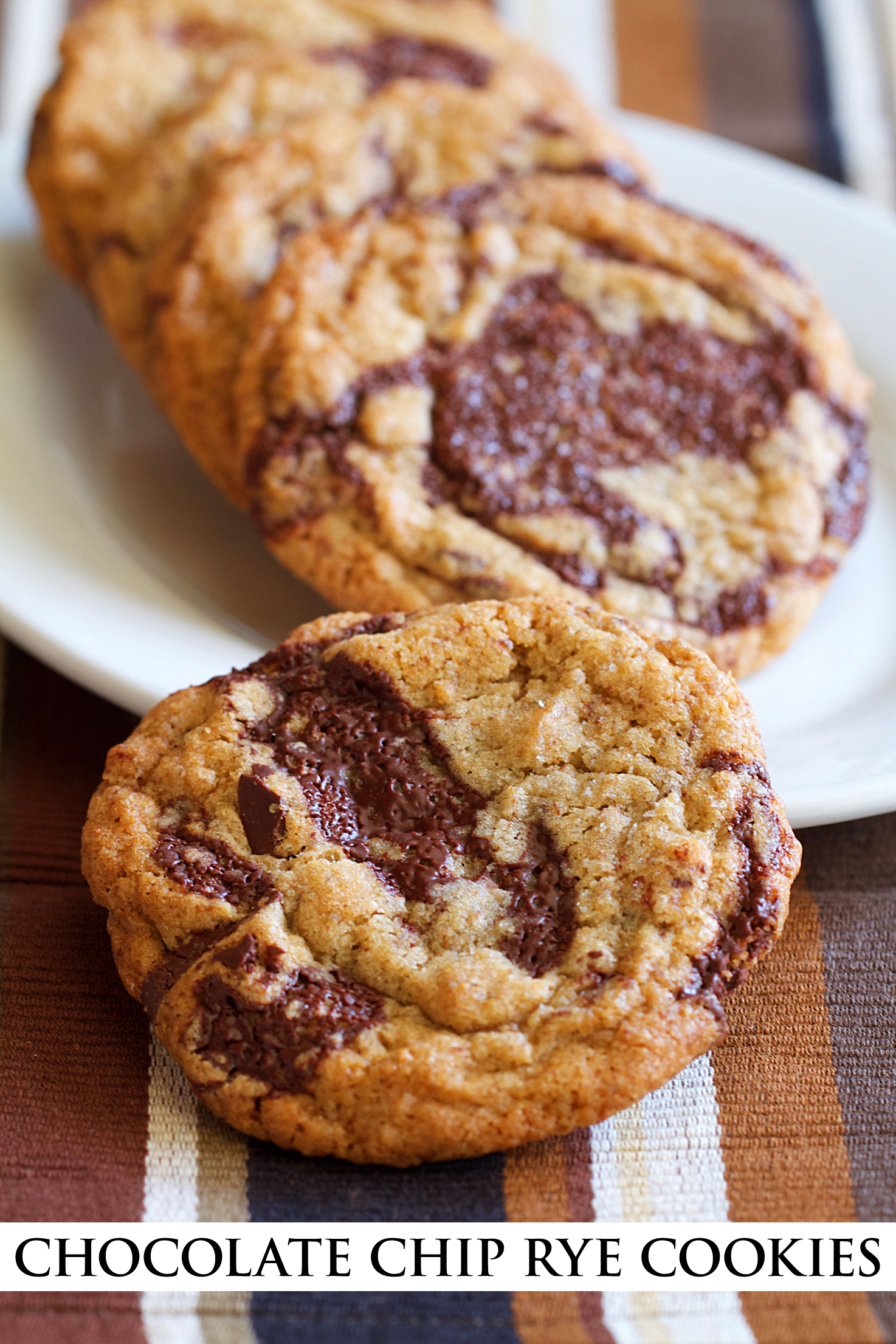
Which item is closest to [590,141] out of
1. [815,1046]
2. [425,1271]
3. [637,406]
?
[637,406]

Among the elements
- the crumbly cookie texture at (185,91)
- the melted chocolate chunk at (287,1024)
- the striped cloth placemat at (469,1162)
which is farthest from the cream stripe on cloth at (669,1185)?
the crumbly cookie texture at (185,91)

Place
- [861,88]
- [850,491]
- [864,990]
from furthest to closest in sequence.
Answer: [861,88]
[850,491]
[864,990]

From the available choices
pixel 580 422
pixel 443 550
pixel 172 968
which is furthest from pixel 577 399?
pixel 172 968

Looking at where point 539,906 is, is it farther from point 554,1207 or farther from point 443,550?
point 443,550

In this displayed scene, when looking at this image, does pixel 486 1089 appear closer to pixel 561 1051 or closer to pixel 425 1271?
pixel 561 1051

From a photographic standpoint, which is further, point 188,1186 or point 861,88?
point 861,88

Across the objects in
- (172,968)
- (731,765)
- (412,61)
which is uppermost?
(412,61)
